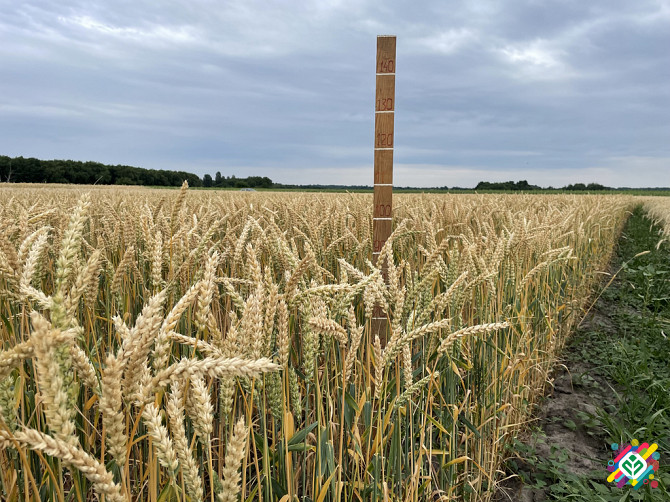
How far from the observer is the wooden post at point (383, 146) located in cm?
238

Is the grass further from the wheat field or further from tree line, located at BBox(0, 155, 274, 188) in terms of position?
tree line, located at BBox(0, 155, 274, 188)

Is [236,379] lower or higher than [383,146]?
lower

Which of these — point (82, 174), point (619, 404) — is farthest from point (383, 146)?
point (82, 174)

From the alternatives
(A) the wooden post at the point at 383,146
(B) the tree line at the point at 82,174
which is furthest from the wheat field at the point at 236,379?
(B) the tree line at the point at 82,174

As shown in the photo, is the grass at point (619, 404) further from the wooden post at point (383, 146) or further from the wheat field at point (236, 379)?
the wooden post at point (383, 146)

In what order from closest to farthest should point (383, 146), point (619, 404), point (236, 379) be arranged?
1. point (236, 379)
2. point (383, 146)
3. point (619, 404)

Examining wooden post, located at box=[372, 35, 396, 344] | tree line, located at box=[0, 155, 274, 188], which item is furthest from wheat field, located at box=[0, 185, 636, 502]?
tree line, located at box=[0, 155, 274, 188]

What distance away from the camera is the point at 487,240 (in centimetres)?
249

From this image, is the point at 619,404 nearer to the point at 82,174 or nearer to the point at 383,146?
the point at 383,146

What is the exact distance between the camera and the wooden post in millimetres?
2385

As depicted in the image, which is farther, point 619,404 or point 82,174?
point 82,174

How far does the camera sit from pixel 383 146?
2436 millimetres

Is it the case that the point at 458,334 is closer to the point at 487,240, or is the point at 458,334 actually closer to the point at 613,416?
the point at 487,240

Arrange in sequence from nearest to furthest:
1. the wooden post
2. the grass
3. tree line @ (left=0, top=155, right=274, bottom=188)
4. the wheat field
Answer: the wheat field
the grass
the wooden post
tree line @ (left=0, top=155, right=274, bottom=188)
